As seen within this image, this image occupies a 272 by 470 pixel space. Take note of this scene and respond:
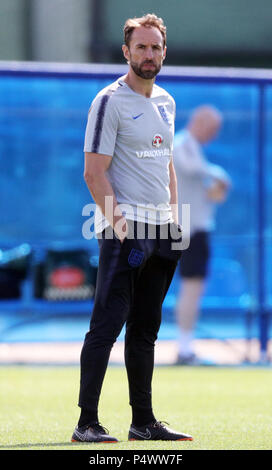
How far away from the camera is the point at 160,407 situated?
20.5 ft

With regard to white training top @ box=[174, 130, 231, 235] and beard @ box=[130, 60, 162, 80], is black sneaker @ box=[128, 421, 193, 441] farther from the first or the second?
white training top @ box=[174, 130, 231, 235]

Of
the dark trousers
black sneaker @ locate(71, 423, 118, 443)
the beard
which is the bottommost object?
black sneaker @ locate(71, 423, 118, 443)

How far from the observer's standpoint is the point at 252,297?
30.2 feet

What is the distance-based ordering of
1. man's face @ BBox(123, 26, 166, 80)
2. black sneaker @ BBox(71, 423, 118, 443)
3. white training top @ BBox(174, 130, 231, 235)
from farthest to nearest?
white training top @ BBox(174, 130, 231, 235) < man's face @ BBox(123, 26, 166, 80) < black sneaker @ BBox(71, 423, 118, 443)

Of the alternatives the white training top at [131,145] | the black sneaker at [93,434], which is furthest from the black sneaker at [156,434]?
the white training top at [131,145]

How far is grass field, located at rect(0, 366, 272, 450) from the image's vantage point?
4.68 meters

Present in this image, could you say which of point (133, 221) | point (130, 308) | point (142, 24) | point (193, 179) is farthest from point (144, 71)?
point (193, 179)

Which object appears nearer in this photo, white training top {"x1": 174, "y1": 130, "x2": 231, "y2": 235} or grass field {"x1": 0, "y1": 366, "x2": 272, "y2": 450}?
grass field {"x1": 0, "y1": 366, "x2": 272, "y2": 450}

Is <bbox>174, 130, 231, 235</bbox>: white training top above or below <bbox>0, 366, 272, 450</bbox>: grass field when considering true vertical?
above

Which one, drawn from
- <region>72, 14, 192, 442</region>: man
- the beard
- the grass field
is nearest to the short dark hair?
<region>72, 14, 192, 442</region>: man

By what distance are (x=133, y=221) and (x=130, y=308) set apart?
0.40 m

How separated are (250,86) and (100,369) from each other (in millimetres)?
5186

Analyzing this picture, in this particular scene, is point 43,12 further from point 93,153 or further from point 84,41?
point 93,153

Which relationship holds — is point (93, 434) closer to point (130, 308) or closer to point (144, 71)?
point (130, 308)
